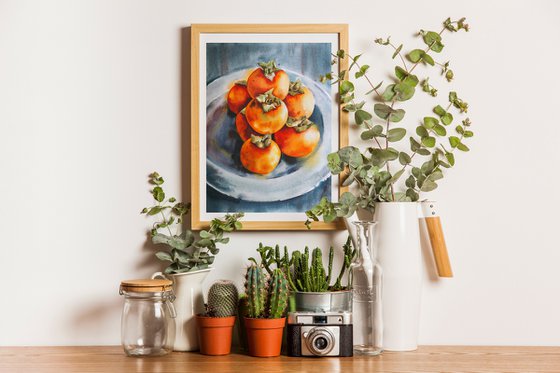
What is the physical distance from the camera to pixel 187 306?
1613mm

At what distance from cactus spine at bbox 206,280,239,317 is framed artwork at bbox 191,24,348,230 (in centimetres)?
19

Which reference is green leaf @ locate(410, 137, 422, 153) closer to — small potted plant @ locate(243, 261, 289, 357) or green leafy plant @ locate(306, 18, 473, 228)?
green leafy plant @ locate(306, 18, 473, 228)

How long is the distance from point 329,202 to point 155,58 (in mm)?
576

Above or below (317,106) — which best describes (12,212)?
below

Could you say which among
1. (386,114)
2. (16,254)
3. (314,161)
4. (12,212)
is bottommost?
(16,254)

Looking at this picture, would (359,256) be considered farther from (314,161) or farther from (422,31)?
(422,31)

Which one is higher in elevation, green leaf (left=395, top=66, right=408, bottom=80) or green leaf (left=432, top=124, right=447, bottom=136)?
green leaf (left=395, top=66, right=408, bottom=80)

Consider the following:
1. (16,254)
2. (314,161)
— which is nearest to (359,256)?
(314,161)

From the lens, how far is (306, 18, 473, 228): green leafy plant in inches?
65.8

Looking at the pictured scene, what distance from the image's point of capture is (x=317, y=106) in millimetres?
1713

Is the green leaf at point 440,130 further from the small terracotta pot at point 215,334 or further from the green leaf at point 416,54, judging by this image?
the small terracotta pot at point 215,334

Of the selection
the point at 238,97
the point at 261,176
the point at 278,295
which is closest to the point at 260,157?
the point at 261,176

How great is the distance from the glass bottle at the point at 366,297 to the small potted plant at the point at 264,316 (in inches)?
6.6

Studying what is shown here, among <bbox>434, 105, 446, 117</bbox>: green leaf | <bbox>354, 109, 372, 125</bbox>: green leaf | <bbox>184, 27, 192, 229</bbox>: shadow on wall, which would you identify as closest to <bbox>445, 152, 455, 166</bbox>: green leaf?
<bbox>434, 105, 446, 117</bbox>: green leaf
